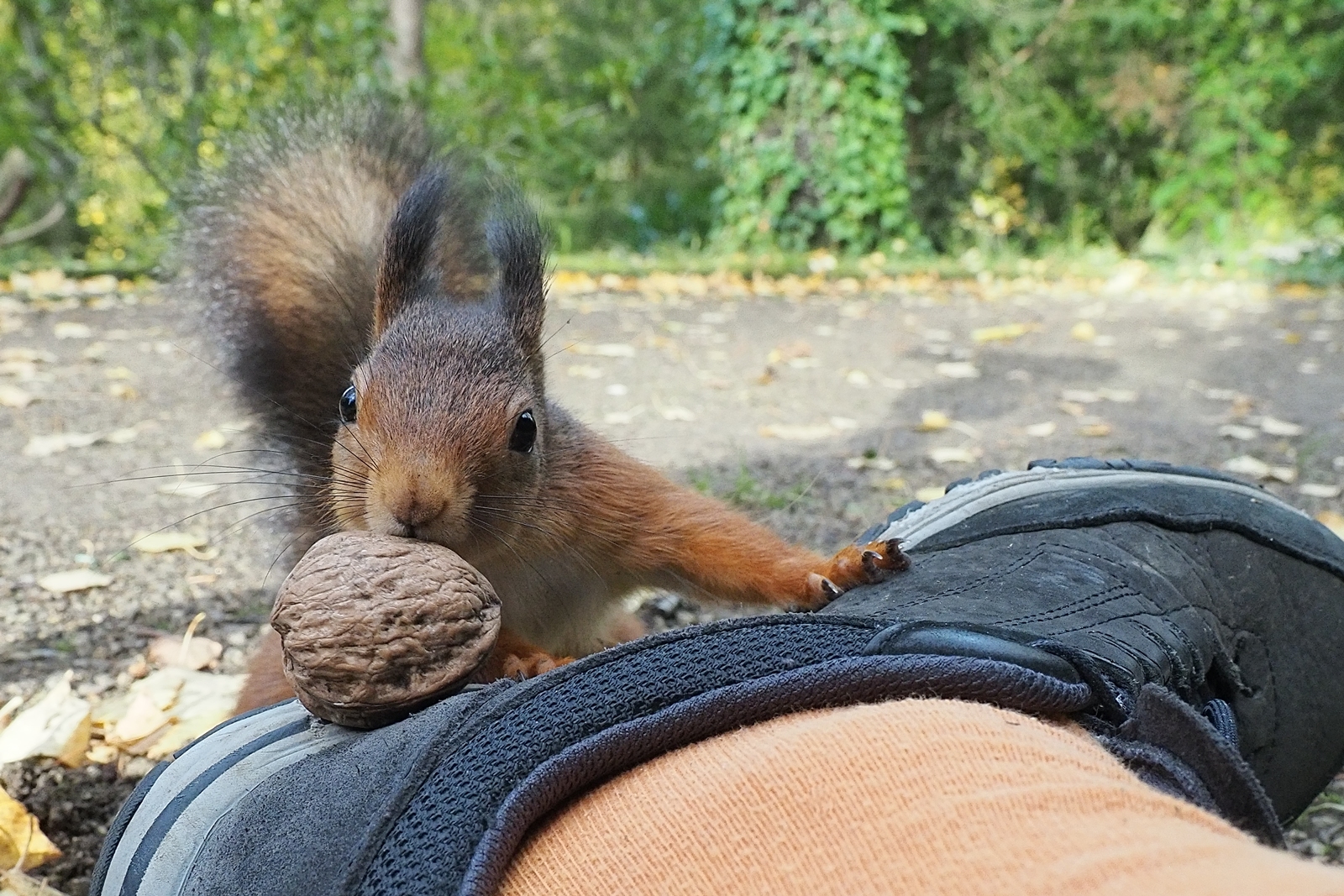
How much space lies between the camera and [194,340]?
149cm

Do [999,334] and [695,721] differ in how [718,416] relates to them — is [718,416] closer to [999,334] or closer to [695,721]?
[999,334]

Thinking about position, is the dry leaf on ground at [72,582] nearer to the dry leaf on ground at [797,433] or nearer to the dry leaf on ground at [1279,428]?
the dry leaf on ground at [797,433]

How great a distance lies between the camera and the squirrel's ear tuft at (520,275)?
1.19 meters

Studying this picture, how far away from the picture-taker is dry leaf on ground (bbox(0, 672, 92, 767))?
3.44 ft

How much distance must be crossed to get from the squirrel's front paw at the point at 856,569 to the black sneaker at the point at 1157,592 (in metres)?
0.02

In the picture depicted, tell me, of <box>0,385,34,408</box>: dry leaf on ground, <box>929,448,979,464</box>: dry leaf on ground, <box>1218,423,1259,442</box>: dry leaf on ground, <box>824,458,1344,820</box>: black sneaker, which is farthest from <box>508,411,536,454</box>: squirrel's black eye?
<box>0,385,34,408</box>: dry leaf on ground

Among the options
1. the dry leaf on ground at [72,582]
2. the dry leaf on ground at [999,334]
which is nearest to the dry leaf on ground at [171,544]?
the dry leaf on ground at [72,582]

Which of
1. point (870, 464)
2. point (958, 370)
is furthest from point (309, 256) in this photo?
point (958, 370)

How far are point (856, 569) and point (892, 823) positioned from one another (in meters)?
0.47

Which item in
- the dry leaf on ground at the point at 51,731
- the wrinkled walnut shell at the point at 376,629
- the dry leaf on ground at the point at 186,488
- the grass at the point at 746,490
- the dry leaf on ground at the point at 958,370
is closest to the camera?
the wrinkled walnut shell at the point at 376,629

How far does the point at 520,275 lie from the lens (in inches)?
47.0

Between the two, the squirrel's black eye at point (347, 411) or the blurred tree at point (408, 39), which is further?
the blurred tree at point (408, 39)

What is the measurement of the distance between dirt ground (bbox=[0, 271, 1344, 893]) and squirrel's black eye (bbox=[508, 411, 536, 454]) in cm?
16

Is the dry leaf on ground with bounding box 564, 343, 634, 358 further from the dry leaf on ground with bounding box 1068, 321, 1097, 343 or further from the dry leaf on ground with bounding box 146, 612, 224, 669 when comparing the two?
the dry leaf on ground with bounding box 146, 612, 224, 669
